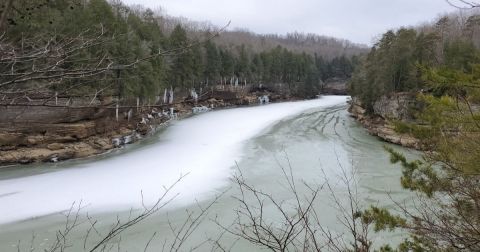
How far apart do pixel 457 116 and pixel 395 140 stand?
20.4 m

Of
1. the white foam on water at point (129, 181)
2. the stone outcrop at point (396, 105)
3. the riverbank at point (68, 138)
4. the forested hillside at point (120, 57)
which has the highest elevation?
the forested hillside at point (120, 57)

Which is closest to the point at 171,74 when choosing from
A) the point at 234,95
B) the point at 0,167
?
the point at 234,95

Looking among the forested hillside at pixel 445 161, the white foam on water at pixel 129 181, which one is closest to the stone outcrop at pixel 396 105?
the white foam on water at pixel 129 181

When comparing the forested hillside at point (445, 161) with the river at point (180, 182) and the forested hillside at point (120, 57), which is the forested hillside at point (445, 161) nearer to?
the river at point (180, 182)

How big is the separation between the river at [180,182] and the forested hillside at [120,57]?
230 centimetres

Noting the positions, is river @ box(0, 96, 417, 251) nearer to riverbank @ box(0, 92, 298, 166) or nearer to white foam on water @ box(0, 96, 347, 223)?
white foam on water @ box(0, 96, 347, 223)

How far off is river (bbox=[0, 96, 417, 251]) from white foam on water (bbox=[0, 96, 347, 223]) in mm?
29

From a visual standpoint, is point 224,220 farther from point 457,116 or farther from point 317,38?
point 317,38

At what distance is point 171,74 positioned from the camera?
38062 millimetres

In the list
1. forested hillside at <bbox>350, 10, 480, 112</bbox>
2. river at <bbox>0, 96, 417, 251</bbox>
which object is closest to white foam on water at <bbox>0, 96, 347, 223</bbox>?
river at <bbox>0, 96, 417, 251</bbox>

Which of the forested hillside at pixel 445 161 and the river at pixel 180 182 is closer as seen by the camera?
the forested hillside at pixel 445 161

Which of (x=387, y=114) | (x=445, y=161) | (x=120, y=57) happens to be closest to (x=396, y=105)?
(x=387, y=114)

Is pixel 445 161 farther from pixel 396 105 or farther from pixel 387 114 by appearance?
pixel 396 105

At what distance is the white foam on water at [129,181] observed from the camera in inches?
451
